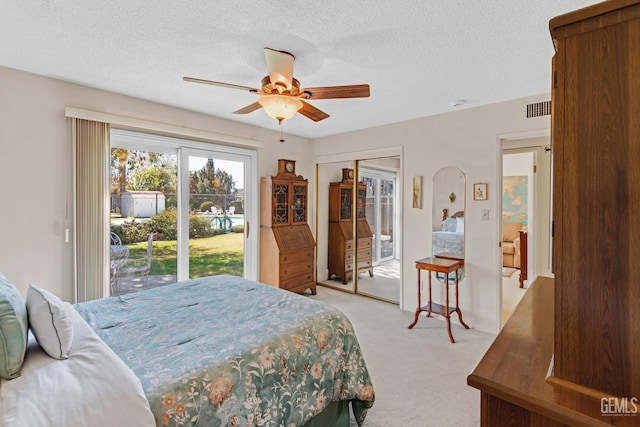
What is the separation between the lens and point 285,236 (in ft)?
14.2

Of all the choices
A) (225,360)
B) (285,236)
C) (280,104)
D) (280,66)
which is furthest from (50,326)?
(285,236)

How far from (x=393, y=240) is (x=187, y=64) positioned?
3392 millimetres

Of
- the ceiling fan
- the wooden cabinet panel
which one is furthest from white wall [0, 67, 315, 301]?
the wooden cabinet panel

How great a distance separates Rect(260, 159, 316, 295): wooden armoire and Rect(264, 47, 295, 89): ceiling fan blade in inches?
88.1

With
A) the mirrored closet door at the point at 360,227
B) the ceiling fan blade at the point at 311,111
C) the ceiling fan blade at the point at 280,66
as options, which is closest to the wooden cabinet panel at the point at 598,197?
the ceiling fan blade at the point at 280,66

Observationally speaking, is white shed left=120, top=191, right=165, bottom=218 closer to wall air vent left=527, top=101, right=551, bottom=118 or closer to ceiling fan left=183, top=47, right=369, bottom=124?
ceiling fan left=183, top=47, right=369, bottom=124

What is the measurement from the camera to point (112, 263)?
3.14 meters

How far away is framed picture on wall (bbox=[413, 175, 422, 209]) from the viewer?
3.80 metres

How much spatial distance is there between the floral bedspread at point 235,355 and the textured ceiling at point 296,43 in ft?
5.85

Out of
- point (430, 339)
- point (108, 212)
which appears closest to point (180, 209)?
point (108, 212)

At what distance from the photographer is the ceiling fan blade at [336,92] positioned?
2.00m

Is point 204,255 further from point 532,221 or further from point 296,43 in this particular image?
point 532,221

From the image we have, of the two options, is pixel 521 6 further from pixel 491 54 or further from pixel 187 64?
pixel 187 64

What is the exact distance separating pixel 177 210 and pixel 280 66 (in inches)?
90.8
